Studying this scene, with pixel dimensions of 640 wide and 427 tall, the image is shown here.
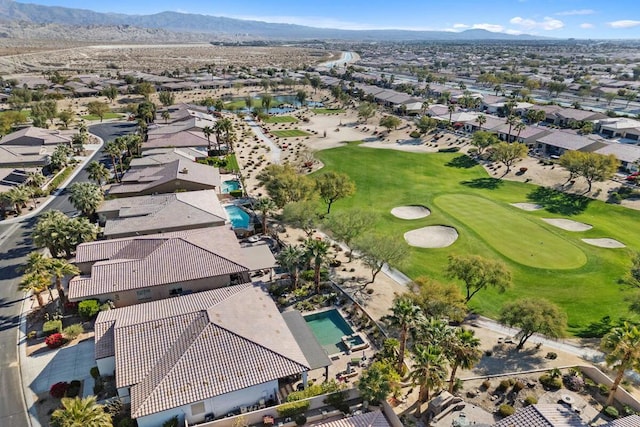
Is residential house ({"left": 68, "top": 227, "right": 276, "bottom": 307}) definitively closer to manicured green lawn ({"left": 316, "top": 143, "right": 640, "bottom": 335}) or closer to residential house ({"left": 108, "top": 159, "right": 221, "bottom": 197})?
residential house ({"left": 108, "top": 159, "right": 221, "bottom": 197})

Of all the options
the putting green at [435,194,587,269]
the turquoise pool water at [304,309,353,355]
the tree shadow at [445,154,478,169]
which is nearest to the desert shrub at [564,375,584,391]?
the turquoise pool water at [304,309,353,355]

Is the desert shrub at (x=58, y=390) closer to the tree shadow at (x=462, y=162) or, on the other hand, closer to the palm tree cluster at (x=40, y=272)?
the palm tree cluster at (x=40, y=272)

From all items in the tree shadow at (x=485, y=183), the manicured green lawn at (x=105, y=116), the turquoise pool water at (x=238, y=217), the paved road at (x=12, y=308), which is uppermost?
the manicured green lawn at (x=105, y=116)

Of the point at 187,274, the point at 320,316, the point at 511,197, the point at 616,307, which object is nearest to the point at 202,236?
the point at 187,274

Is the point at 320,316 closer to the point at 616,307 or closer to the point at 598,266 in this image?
the point at 616,307

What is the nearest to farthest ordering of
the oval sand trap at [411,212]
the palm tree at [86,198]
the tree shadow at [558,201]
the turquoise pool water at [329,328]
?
the turquoise pool water at [329,328]
the palm tree at [86,198]
the oval sand trap at [411,212]
the tree shadow at [558,201]

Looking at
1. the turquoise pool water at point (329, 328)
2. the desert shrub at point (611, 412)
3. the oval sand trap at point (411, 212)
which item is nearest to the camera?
the desert shrub at point (611, 412)

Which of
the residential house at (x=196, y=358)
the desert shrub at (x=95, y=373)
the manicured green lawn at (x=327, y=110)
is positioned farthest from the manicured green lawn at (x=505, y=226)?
the manicured green lawn at (x=327, y=110)
